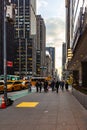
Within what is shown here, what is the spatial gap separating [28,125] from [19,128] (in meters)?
0.98

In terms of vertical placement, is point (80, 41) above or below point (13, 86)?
above

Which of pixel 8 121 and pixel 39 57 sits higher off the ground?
pixel 39 57

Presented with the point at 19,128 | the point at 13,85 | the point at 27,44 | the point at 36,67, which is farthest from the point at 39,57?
the point at 19,128

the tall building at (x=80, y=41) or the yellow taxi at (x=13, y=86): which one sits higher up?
the tall building at (x=80, y=41)

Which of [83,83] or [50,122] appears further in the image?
[83,83]

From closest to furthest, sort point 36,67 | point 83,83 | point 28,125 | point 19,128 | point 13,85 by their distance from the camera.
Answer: point 19,128 → point 28,125 → point 83,83 → point 13,85 → point 36,67

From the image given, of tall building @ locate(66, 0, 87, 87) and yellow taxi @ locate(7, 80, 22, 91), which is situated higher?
tall building @ locate(66, 0, 87, 87)

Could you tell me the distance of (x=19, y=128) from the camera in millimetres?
13844

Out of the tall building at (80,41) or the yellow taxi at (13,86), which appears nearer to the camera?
the tall building at (80,41)

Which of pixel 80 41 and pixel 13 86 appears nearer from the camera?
pixel 80 41

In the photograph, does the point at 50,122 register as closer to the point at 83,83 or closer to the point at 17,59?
the point at 83,83

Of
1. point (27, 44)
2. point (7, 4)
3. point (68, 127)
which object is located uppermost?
point (27, 44)

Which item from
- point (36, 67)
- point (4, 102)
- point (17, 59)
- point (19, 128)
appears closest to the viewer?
point (19, 128)

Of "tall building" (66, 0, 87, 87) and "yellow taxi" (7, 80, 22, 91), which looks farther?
"yellow taxi" (7, 80, 22, 91)
